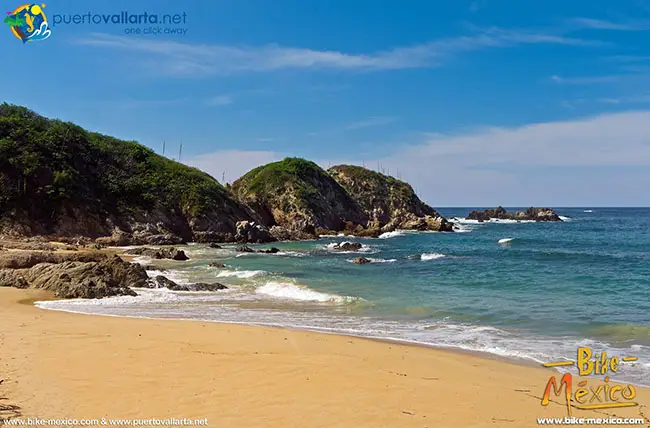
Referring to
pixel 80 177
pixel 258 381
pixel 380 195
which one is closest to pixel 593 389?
pixel 258 381

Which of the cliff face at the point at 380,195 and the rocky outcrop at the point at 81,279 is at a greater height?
→ the cliff face at the point at 380,195

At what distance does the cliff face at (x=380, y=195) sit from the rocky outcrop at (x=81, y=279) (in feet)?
244

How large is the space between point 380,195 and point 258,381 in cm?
9530

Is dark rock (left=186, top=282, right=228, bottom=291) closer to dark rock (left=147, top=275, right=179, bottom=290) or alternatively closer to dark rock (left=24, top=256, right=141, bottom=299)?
dark rock (left=147, top=275, right=179, bottom=290)

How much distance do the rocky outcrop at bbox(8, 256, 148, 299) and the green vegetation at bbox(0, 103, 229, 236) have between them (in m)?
32.9

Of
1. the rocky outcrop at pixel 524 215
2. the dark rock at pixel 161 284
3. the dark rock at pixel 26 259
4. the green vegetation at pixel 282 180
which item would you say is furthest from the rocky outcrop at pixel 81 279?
the rocky outcrop at pixel 524 215

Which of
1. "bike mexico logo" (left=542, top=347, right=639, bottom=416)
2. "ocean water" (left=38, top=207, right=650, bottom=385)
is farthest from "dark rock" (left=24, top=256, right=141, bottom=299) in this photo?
"bike mexico logo" (left=542, top=347, right=639, bottom=416)

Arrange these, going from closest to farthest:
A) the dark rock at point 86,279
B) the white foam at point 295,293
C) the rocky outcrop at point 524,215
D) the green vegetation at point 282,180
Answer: the dark rock at point 86,279
the white foam at point 295,293
the green vegetation at point 282,180
the rocky outcrop at point 524,215

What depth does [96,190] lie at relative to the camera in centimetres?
5506

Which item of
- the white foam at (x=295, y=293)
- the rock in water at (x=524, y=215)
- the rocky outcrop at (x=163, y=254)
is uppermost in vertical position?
the rock in water at (x=524, y=215)

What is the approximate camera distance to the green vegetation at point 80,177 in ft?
158

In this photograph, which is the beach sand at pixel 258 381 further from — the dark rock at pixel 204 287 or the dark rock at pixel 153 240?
the dark rock at pixel 153 240

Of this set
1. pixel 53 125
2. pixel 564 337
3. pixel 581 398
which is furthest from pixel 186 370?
pixel 53 125

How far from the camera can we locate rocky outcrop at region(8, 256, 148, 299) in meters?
17.0
